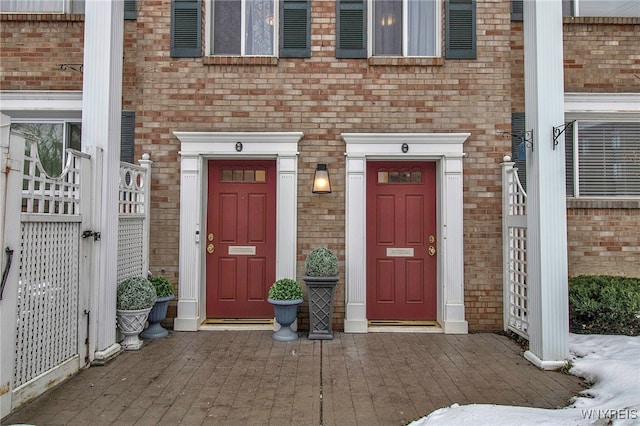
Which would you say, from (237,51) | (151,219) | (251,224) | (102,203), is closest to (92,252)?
(102,203)

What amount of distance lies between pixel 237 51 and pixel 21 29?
306 cm

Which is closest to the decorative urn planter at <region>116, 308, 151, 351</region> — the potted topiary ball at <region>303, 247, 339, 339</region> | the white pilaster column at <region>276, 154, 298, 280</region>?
the white pilaster column at <region>276, 154, 298, 280</region>

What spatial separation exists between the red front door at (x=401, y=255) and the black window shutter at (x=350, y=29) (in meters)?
1.57

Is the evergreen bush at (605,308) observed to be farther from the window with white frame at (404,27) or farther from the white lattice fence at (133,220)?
the white lattice fence at (133,220)

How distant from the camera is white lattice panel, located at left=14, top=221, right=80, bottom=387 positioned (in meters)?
3.43

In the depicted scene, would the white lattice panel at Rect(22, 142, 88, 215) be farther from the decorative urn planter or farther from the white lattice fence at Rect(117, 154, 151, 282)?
the decorative urn planter

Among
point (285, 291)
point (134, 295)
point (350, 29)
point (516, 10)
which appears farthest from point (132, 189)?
point (516, 10)

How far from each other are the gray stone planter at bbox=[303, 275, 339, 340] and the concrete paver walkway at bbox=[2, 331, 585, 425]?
0.59 feet

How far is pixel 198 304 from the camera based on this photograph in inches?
222

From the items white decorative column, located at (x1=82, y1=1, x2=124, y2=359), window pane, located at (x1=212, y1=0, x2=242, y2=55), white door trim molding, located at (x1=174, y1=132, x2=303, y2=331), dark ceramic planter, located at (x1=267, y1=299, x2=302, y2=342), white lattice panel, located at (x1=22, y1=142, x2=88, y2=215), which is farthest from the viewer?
window pane, located at (x1=212, y1=0, x2=242, y2=55)

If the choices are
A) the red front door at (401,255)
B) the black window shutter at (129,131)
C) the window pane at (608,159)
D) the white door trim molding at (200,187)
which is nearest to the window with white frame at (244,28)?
the white door trim molding at (200,187)

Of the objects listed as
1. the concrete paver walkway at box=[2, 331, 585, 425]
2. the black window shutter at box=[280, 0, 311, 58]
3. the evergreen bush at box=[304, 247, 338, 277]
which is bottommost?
the concrete paver walkway at box=[2, 331, 585, 425]

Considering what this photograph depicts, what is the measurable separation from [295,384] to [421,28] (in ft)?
16.4

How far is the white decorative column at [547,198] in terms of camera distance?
4.27 meters
